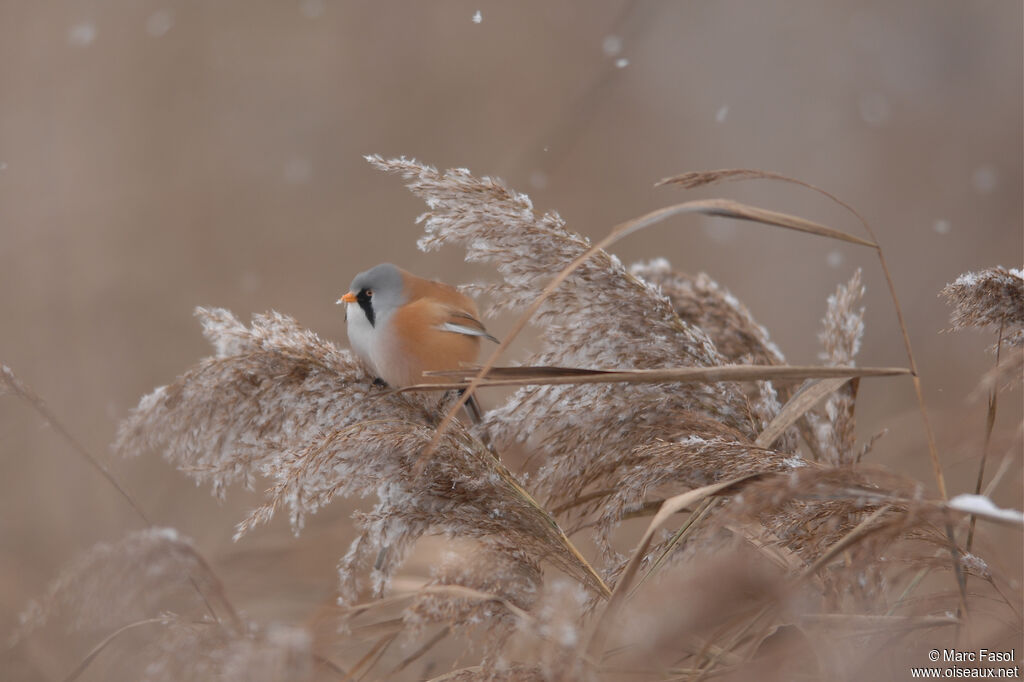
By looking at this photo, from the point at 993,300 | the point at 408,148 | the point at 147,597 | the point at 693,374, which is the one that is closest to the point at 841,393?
the point at 993,300

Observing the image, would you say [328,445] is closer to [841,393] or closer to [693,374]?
[693,374]

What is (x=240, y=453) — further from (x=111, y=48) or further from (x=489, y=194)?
(x=111, y=48)

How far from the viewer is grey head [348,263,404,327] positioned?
180 centimetres

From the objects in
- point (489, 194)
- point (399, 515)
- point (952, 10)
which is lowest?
point (399, 515)

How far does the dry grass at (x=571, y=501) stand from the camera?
86 centimetres

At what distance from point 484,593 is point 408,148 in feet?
9.85

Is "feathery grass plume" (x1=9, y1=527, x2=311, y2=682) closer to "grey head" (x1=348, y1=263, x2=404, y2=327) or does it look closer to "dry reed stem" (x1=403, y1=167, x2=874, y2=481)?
"dry reed stem" (x1=403, y1=167, x2=874, y2=481)

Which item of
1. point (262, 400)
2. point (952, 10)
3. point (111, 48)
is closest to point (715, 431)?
point (262, 400)

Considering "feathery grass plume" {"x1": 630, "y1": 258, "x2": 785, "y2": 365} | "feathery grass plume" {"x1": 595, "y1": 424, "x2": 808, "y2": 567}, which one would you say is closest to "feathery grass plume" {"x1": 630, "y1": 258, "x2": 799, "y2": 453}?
"feathery grass plume" {"x1": 630, "y1": 258, "x2": 785, "y2": 365}

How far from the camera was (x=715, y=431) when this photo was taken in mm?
1249

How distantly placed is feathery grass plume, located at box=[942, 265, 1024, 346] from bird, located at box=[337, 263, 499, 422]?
964 millimetres

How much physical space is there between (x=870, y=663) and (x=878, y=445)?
2000 mm

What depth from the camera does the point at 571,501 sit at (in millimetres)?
1310

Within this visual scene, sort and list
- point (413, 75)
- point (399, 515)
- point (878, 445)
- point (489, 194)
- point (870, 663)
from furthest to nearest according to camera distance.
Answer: point (413, 75)
point (878, 445)
point (489, 194)
point (399, 515)
point (870, 663)
